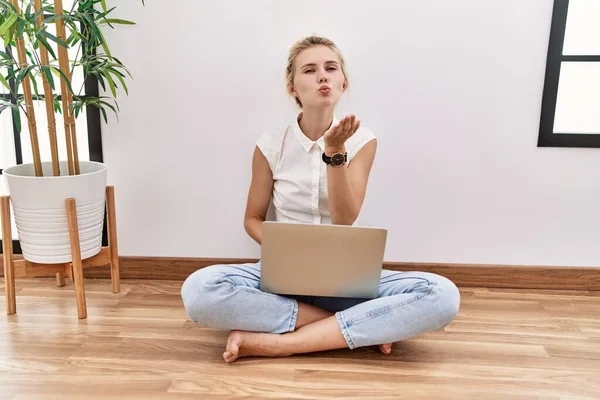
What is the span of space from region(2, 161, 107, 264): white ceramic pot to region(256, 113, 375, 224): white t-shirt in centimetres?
60

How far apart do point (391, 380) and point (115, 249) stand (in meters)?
1.12

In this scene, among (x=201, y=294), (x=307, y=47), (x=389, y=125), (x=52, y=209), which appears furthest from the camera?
(x=389, y=125)

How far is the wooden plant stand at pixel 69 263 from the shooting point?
5.80ft

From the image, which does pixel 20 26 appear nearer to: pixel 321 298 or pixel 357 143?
pixel 357 143

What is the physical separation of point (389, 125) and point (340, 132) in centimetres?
66

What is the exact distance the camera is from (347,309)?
1549 mm

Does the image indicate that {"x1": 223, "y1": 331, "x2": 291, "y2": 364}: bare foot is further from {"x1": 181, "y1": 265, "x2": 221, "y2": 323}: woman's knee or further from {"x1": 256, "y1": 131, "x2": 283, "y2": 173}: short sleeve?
{"x1": 256, "y1": 131, "x2": 283, "y2": 173}: short sleeve

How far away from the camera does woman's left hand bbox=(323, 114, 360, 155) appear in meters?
1.34

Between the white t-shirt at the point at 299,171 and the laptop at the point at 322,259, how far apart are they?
0.31 meters

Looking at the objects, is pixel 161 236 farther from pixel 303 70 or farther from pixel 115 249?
pixel 303 70

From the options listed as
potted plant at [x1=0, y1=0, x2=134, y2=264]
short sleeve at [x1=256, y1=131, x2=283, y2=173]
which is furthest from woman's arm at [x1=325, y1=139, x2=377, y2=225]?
potted plant at [x1=0, y1=0, x2=134, y2=264]

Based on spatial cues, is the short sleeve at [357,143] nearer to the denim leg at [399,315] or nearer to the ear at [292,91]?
the ear at [292,91]

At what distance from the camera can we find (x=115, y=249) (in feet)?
6.47

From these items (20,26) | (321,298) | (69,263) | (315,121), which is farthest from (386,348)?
(20,26)
